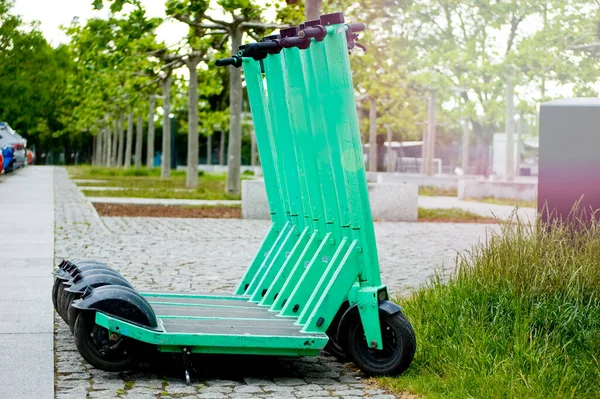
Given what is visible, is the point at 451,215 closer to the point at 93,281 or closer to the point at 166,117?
the point at 93,281

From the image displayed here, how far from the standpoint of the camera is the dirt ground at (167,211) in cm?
1917

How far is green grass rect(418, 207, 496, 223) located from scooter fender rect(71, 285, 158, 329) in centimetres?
1458

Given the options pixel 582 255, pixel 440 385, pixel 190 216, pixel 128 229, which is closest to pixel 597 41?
pixel 190 216

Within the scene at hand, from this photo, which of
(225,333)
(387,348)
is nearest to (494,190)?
(387,348)

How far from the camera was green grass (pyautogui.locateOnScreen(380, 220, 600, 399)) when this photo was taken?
5094 mm

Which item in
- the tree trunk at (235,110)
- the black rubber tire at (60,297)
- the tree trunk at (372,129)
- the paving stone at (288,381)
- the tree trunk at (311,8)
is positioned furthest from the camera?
the tree trunk at (372,129)

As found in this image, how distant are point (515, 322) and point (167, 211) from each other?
1486 cm

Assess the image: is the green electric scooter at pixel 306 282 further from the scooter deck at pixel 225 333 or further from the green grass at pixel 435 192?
the green grass at pixel 435 192

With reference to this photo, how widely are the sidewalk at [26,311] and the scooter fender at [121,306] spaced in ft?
1.46

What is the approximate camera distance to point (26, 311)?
7375 mm

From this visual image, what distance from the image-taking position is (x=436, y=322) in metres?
6.38

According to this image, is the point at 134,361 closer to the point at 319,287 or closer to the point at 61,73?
the point at 319,287

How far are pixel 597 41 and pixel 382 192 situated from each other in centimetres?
1011

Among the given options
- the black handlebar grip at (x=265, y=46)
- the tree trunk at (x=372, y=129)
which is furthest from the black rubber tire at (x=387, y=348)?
the tree trunk at (x=372, y=129)
